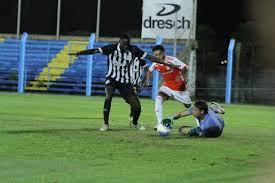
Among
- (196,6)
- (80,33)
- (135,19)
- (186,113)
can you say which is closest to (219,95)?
(196,6)

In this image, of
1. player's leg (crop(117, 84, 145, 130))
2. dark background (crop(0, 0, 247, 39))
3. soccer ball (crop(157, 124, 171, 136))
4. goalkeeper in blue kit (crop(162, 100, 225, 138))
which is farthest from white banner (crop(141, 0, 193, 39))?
soccer ball (crop(157, 124, 171, 136))

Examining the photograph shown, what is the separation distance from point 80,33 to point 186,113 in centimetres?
2737

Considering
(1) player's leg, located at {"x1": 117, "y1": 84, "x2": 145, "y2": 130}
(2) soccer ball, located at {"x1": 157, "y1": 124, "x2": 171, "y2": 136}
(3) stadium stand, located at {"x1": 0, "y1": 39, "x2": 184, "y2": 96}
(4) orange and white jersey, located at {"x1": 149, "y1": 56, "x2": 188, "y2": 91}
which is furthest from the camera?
(3) stadium stand, located at {"x1": 0, "y1": 39, "x2": 184, "y2": 96}

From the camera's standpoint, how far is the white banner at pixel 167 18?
3531 cm

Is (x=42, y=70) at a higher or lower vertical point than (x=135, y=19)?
lower

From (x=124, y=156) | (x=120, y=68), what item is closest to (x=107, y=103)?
(x=120, y=68)

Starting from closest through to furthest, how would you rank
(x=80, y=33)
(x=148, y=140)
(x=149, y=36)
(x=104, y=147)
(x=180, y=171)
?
(x=180, y=171)
(x=104, y=147)
(x=148, y=140)
(x=149, y=36)
(x=80, y=33)

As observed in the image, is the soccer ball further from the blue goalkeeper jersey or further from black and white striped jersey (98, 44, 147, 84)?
black and white striped jersey (98, 44, 147, 84)

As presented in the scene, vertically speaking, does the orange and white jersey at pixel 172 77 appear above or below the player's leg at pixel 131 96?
above

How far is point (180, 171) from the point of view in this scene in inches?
273

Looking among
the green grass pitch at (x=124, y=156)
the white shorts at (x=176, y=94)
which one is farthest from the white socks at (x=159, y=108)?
the green grass pitch at (x=124, y=156)

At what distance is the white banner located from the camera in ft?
116

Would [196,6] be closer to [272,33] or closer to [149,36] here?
[149,36]

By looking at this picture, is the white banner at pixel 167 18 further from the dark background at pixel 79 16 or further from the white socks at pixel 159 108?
the white socks at pixel 159 108
